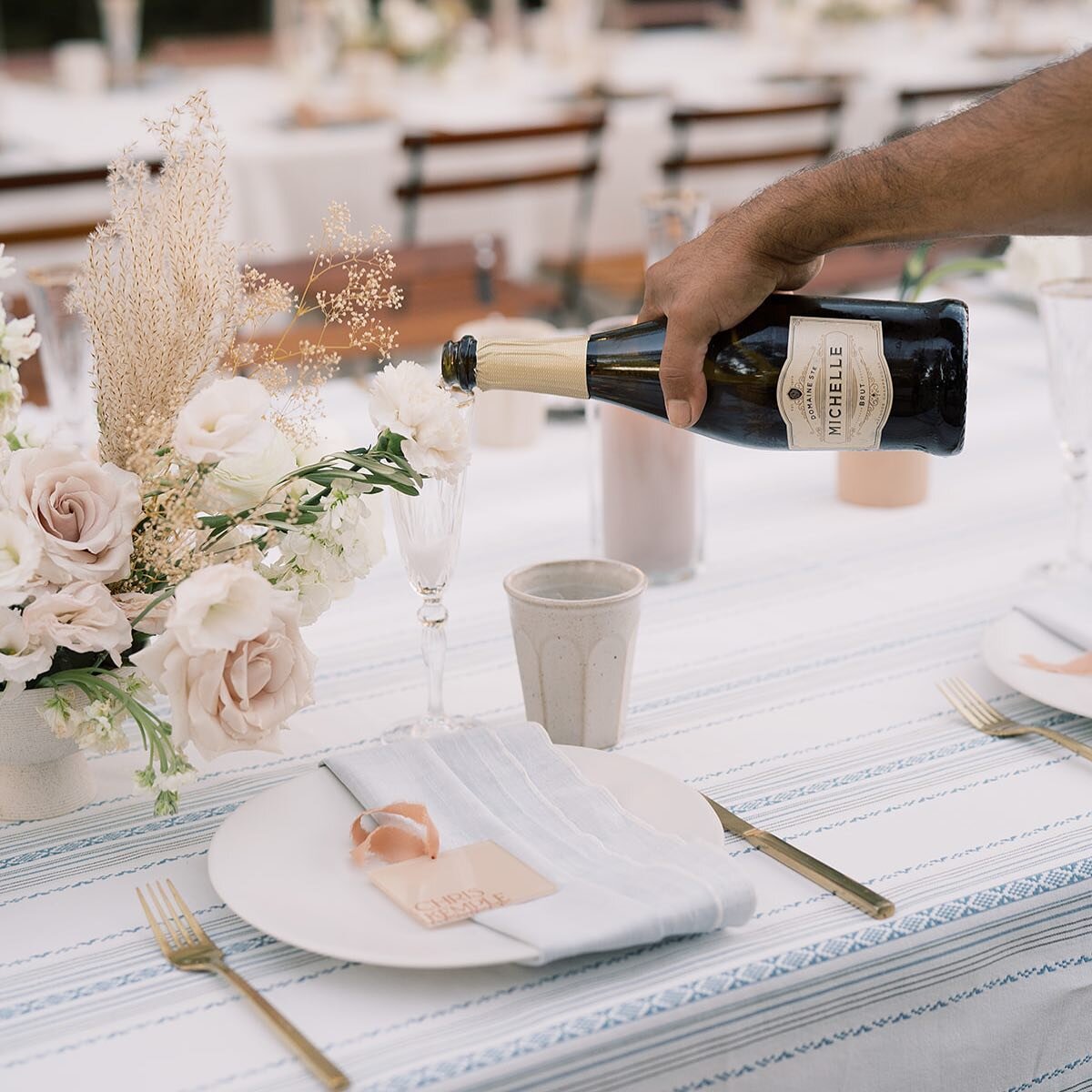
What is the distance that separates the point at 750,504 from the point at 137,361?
730mm

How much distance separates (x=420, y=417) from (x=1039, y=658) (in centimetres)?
47

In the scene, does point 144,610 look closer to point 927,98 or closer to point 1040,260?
point 1040,260

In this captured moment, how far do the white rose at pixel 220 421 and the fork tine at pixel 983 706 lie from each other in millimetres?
494

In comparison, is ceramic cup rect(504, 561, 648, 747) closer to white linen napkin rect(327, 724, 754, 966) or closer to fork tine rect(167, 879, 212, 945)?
white linen napkin rect(327, 724, 754, 966)

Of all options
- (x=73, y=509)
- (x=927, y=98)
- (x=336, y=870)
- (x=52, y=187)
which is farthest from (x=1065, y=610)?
(x=927, y=98)

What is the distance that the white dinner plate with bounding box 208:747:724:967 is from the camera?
645 millimetres

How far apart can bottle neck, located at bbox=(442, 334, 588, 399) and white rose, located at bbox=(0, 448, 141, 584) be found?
0.72 feet

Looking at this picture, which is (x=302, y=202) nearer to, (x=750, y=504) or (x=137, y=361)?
(x=750, y=504)

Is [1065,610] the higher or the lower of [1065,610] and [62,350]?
the lower

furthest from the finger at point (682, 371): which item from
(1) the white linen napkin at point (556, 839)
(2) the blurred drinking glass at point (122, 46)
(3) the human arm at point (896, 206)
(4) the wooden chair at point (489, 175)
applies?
(2) the blurred drinking glass at point (122, 46)

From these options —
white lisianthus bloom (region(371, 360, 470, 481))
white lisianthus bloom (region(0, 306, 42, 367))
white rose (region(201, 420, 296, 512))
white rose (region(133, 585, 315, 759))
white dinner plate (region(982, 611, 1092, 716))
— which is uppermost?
white lisianthus bloom (region(0, 306, 42, 367))

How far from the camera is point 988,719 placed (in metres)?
0.91

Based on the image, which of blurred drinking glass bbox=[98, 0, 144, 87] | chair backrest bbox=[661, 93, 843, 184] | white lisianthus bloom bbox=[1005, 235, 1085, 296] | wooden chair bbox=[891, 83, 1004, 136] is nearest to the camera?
white lisianthus bloom bbox=[1005, 235, 1085, 296]

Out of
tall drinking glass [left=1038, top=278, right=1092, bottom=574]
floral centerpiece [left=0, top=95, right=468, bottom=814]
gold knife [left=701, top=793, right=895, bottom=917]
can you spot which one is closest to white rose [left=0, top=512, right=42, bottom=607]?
floral centerpiece [left=0, top=95, right=468, bottom=814]
